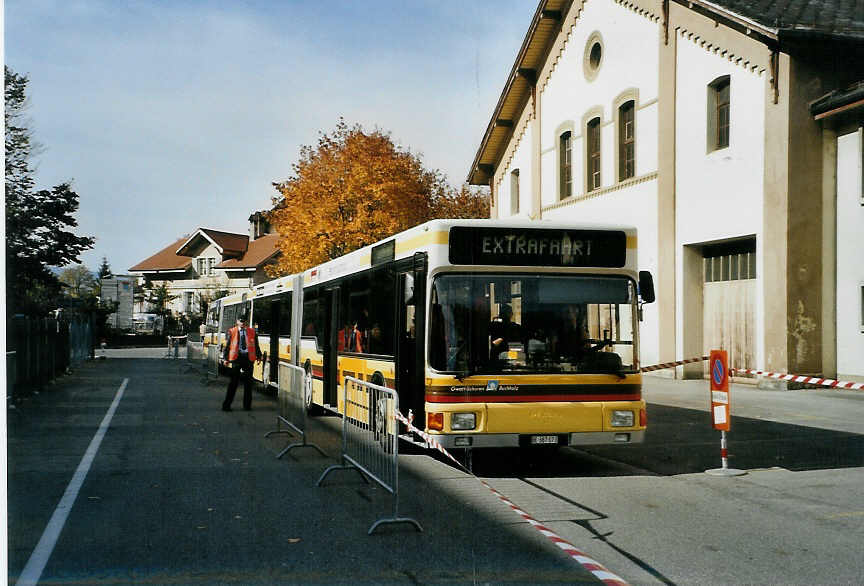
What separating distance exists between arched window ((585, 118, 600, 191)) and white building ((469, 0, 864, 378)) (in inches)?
2.1

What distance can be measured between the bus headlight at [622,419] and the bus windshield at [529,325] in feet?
1.38

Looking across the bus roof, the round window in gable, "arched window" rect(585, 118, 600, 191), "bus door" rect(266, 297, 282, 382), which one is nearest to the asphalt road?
the bus roof

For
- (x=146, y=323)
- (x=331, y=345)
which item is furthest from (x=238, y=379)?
(x=146, y=323)

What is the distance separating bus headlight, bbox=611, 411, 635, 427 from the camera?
32.9ft

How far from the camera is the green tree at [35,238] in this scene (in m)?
19.5

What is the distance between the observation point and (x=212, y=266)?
84688 mm

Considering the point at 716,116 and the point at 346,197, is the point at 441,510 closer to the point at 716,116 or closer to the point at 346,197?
the point at 716,116

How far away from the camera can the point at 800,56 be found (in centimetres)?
2084

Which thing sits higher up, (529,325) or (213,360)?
(529,325)

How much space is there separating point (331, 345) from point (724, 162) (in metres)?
12.0

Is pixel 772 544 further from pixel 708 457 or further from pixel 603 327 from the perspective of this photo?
pixel 708 457

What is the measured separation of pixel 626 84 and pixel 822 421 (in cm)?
1474

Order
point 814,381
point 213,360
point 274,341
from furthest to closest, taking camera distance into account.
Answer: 1. point 213,360
2. point 274,341
3. point 814,381

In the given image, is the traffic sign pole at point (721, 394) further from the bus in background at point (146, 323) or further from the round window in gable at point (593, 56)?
the bus in background at point (146, 323)
